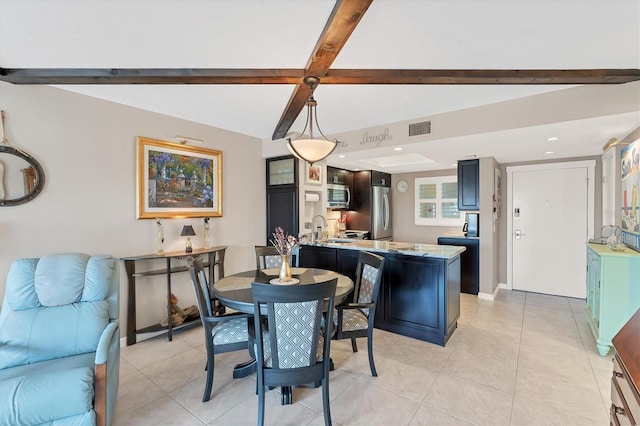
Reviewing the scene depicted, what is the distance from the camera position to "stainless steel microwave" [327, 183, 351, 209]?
5691mm

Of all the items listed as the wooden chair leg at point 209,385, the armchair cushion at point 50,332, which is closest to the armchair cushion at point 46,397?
the armchair cushion at point 50,332

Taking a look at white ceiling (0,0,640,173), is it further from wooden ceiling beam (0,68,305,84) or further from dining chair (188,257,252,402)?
dining chair (188,257,252,402)

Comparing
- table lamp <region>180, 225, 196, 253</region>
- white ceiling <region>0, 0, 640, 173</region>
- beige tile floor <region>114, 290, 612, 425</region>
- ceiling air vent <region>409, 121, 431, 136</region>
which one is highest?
white ceiling <region>0, 0, 640, 173</region>

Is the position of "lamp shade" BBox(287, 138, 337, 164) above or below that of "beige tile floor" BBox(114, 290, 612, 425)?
above

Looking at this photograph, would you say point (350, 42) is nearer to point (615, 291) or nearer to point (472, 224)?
point (615, 291)

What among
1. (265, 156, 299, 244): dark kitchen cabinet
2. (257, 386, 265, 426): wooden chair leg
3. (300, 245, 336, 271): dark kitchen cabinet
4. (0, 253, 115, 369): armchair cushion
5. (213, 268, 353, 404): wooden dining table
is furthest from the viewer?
(265, 156, 299, 244): dark kitchen cabinet

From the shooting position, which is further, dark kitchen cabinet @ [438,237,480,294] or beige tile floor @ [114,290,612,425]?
dark kitchen cabinet @ [438,237,480,294]

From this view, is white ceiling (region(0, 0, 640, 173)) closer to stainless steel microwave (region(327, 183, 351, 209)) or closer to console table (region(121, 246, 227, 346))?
console table (region(121, 246, 227, 346))

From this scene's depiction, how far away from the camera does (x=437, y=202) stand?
6.34 m

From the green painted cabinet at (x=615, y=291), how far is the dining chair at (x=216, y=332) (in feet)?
11.0

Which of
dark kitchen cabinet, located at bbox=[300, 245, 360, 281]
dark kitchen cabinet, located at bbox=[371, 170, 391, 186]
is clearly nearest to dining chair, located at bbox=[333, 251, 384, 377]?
dark kitchen cabinet, located at bbox=[300, 245, 360, 281]

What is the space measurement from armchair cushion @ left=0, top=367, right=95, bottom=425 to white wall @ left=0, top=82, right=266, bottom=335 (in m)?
1.54

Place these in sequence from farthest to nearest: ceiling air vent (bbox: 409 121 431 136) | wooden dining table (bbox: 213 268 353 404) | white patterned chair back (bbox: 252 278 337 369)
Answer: ceiling air vent (bbox: 409 121 431 136), wooden dining table (bbox: 213 268 353 404), white patterned chair back (bbox: 252 278 337 369)

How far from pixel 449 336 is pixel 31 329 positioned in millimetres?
3665
